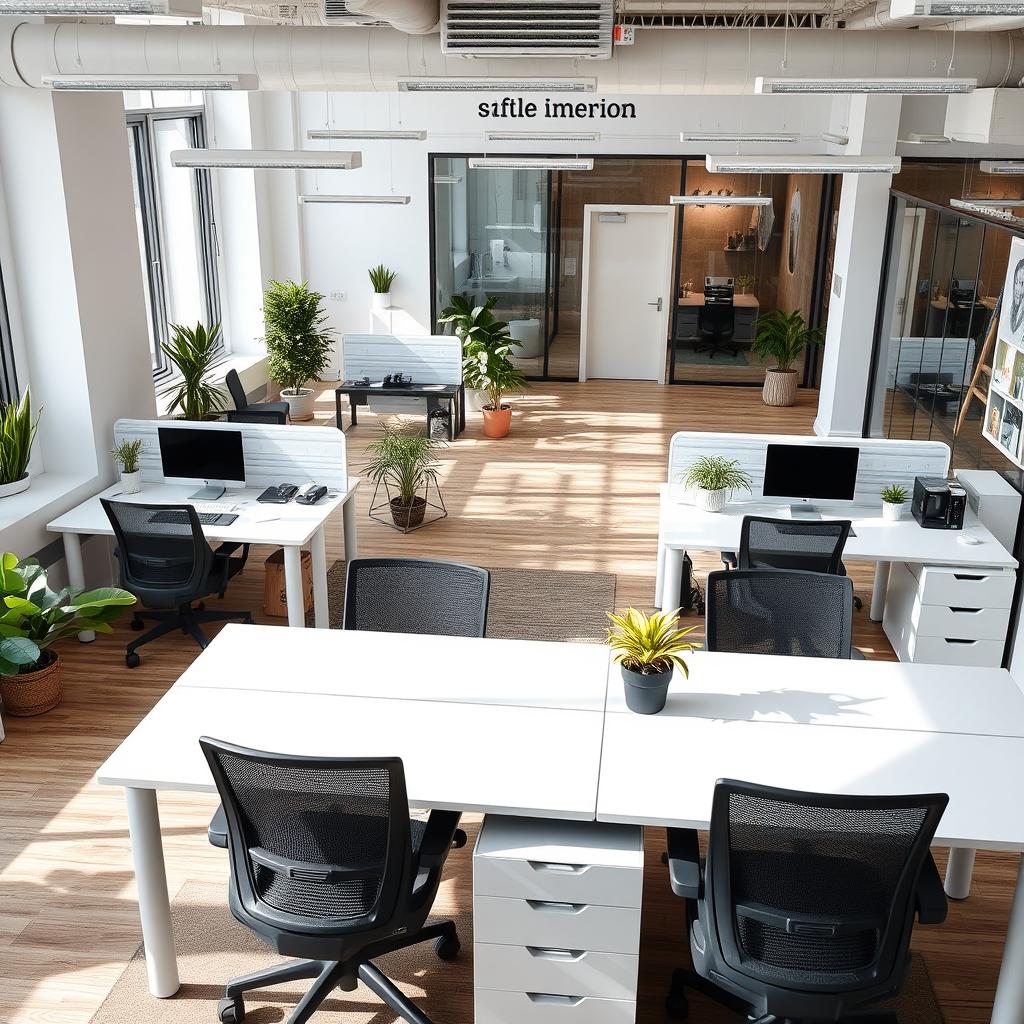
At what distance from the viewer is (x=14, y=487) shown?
6.15 m

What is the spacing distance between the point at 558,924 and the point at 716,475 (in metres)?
3.51

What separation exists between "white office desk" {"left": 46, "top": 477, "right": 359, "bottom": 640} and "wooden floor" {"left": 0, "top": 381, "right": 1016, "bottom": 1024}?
66cm

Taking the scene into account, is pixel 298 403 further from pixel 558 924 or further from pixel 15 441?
pixel 558 924

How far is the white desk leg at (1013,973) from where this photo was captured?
311 centimetres

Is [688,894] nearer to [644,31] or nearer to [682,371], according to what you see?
[644,31]

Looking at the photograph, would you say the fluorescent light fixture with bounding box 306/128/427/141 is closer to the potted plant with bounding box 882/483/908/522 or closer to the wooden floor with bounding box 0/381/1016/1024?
the wooden floor with bounding box 0/381/1016/1024

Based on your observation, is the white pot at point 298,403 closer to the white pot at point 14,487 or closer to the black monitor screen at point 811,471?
the white pot at point 14,487

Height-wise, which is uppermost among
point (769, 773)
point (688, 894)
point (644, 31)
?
point (644, 31)

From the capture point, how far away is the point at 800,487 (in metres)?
6.18

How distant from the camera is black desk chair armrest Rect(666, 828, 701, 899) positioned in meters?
2.95

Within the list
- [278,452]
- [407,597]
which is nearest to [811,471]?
[407,597]

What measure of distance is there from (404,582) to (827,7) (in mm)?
7587

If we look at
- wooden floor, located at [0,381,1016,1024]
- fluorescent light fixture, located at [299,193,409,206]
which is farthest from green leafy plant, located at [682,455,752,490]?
fluorescent light fixture, located at [299,193,409,206]

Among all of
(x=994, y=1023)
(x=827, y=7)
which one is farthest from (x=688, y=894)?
(x=827, y=7)
